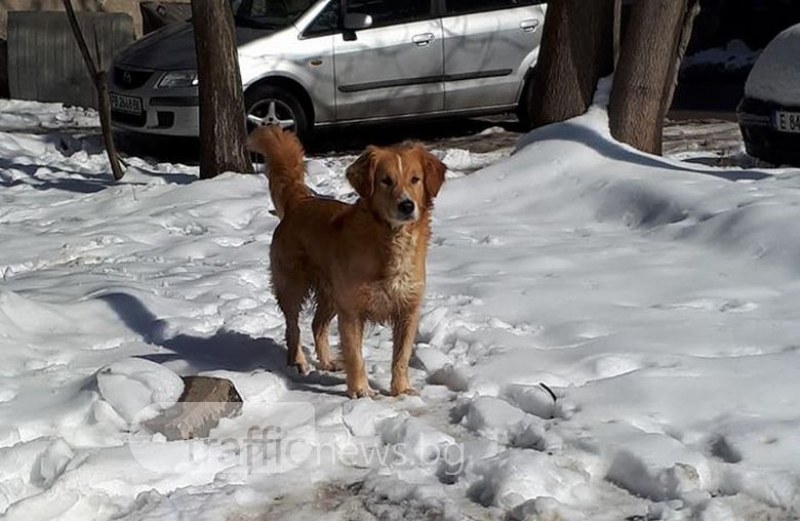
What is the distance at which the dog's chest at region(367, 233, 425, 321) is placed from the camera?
4.70m

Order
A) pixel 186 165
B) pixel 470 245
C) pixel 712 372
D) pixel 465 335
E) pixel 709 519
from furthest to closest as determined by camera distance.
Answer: pixel 186 165, pixel 470 245, pixel 465 335, pixel 712 372, pixel 709 519

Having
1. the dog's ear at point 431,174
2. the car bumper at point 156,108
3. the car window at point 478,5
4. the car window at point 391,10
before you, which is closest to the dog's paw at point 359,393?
the dog's ear at point 431,174

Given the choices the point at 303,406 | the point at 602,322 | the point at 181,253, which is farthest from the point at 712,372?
the point at 181,253

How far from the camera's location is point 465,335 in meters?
5.44

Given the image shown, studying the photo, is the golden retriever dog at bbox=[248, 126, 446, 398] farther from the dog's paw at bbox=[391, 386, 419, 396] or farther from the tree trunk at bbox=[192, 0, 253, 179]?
the tree trunk at bbox=[192, 0, 253, 179]

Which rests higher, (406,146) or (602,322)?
(406,146)

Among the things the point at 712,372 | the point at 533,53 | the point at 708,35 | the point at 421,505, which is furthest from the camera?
the point at 708,35

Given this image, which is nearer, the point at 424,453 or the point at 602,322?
the point at 424,453

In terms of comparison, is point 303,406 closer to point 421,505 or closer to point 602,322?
point 421,505

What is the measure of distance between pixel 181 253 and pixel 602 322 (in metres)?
3.08

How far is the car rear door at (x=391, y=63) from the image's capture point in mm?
12352

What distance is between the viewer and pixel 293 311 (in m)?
5.29

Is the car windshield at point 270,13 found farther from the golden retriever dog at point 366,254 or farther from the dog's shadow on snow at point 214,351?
the golden retriever dog at point 366,254

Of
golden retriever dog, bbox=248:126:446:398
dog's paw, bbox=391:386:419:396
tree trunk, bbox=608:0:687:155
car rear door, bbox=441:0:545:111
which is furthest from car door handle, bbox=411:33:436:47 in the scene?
dog's paw, bbox=391:386:419:396
